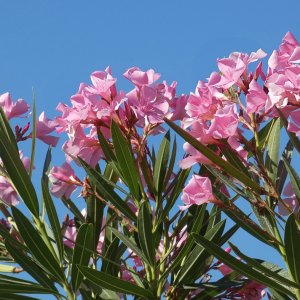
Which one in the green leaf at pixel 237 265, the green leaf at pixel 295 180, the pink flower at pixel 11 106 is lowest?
the green leaf at pixel 237 265

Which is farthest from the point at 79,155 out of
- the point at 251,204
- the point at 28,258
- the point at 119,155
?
the point at 251,204

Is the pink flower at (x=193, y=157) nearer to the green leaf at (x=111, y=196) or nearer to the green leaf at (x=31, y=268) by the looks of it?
the green leaf at (x=111, y=196)

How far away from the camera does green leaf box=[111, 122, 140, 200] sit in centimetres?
183

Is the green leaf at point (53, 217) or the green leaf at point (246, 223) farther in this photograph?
the green leaf at point (53, 217)

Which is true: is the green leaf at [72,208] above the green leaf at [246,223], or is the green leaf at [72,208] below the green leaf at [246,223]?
above

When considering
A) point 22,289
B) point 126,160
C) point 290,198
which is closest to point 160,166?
point 126,160

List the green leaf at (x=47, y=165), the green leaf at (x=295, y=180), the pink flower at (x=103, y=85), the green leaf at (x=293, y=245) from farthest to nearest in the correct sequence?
1. the green leaf at (x=47, y=165)
2. the pink flower at (x=103, y=85)
3. the green leaf at (x=295, y=180)
4. the green leaf at (x=293, y=245)

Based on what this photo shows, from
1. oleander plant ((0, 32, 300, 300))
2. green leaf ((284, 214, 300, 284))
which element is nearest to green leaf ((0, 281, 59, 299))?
oleander plant ((0, 32, 300, 300))

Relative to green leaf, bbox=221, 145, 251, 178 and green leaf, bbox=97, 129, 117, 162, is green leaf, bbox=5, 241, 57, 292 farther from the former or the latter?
green leaf, bbox=221, 145, 251, 178

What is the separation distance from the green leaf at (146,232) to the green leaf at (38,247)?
0.77 ft

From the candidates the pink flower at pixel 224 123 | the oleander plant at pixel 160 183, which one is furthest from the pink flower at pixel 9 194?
the pink flower at pixel 224 123

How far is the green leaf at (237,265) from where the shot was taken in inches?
62.1

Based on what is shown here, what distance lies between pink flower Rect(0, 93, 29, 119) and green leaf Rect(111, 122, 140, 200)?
1.45 ft

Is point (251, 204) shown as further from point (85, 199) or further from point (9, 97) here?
point (9, 97)
